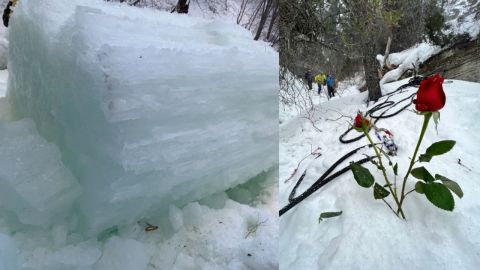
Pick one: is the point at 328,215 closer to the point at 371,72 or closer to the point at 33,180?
the point at 33,180

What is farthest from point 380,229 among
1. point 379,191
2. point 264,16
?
point 264,16

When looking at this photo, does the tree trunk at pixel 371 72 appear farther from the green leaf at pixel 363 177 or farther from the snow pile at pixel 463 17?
the green leaf at pixel 363 177

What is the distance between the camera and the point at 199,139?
1.36ft

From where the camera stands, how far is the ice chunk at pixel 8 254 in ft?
1.02

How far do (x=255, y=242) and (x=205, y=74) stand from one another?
0.25 meters

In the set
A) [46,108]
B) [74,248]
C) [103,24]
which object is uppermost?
[103,24]

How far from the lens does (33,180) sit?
36 cm

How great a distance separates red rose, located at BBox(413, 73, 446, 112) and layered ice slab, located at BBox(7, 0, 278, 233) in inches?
10.1

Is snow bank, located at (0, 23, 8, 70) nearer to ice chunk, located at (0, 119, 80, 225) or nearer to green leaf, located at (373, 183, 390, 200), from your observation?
ice chunk, located at (0, 119, 80, 225)

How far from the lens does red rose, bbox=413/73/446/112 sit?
15.7 inches

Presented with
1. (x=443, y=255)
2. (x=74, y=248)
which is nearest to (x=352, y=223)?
(x=443, y=255)

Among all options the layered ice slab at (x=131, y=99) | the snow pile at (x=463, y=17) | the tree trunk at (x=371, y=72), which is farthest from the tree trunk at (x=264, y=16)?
the snow pile at (x=463, y=17)

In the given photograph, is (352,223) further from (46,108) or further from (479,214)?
(46,108)

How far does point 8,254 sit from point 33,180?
81mm
